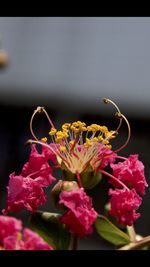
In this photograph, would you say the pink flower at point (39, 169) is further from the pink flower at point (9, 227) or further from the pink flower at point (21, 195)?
the pink flower at point (9, 227)

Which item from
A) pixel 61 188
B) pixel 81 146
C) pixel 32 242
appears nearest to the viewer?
pixel 32 242

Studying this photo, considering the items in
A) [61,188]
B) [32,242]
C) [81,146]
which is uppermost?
[81,146]

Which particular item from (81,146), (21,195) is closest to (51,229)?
(21,195)

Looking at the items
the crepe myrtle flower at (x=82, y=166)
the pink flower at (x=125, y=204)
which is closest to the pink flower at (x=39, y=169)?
the crepe myrtle flower at (x=82, y=166)

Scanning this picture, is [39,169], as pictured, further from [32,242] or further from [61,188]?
[32,242]
